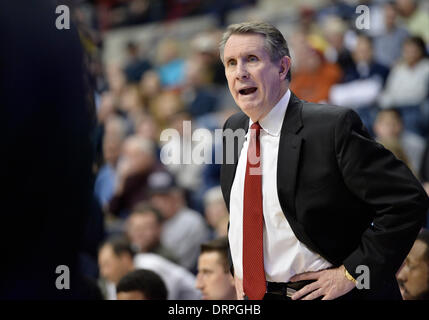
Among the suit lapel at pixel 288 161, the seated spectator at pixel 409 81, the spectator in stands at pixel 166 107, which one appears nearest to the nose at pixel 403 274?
the suit lapel at pixel 288 161

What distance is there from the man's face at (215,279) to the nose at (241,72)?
1181mm

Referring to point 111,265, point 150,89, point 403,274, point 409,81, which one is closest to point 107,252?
point 111,265

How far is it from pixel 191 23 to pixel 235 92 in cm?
659

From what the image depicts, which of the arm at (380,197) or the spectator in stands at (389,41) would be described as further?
the spectator in stands at (389,41)

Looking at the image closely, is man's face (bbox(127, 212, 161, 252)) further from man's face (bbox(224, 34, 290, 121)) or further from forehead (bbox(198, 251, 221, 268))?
man's face (bbox(224, 34, 290, 121))

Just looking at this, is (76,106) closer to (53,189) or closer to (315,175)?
(53,189)

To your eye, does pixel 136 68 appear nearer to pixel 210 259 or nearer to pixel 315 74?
pixel 315 74

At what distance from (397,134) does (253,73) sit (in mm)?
2981

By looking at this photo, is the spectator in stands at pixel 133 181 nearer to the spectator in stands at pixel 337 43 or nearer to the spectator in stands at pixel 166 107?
the spectator in stands at pixel 166 107

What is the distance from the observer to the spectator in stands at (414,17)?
5336mm

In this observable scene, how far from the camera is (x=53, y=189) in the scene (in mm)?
1254
